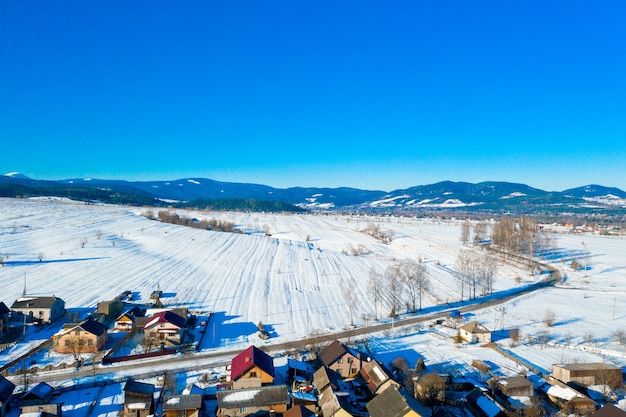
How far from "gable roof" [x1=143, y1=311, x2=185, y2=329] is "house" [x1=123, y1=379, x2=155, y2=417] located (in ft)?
24.2

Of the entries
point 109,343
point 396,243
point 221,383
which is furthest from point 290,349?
point 396,243

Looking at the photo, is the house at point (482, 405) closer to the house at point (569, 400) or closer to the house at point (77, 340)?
the house at point (569, 400)

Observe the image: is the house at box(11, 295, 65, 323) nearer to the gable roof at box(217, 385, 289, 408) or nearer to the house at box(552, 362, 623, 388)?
the gable roof at box(217, 385, 289, 408)

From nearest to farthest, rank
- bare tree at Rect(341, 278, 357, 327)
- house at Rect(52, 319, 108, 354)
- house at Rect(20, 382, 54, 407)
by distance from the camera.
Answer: house at Rect(20, 382, 54, 407) → house at Rect(52, 319, 108, 354) → bare tree at Rect(341, 278, 357, 327)

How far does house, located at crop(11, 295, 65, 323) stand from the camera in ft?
85.0

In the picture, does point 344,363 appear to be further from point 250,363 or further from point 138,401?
point 138,401

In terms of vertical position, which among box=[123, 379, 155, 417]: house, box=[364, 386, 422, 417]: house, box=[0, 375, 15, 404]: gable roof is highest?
box=[364, 386, 422, 417]: house

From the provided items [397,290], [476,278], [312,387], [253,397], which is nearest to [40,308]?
[253,397]

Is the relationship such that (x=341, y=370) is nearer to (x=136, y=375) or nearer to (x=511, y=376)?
(x=511, y=376)

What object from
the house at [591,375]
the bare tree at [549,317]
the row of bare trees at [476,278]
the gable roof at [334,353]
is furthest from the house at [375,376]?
the row of bare trees at [476,278]

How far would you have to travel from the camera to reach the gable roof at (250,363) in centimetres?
1798

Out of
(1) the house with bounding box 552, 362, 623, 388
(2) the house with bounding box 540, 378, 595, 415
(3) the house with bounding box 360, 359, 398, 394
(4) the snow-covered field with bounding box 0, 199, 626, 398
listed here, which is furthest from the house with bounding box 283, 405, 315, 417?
(1) the house with bounding box 552, 362, 623, 388

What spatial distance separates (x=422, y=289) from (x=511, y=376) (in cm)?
1763

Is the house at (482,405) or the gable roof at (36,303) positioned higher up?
the gable roof at (36,303)
